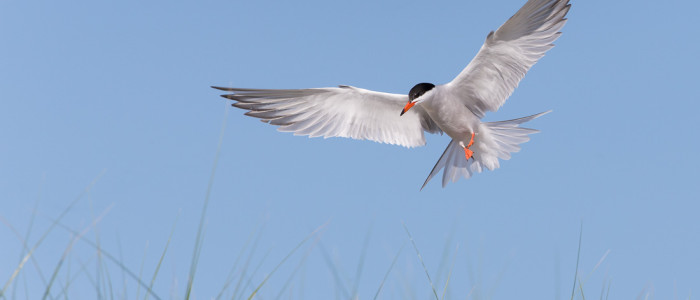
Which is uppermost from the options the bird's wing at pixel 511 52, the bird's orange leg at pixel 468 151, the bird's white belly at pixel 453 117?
the bird's wing at pixel 511 52

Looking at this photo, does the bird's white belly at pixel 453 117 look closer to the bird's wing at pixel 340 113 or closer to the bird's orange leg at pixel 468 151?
the bird's orange leg at pixel 468 151

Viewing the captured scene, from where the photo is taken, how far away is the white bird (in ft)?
17.1

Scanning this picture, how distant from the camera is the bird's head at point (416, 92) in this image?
5.36 metres

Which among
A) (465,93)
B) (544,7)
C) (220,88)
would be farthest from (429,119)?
(220,88)

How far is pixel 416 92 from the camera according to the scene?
5387mm

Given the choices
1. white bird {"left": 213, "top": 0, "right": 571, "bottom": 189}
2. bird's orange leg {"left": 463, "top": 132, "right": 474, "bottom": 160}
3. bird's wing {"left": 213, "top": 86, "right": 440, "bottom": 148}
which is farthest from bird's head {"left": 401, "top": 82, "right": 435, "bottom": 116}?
bird's orange leg {"left": 463, "top": 132, "right": 474, "bottom": 160}

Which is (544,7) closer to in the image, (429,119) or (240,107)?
(429,119)

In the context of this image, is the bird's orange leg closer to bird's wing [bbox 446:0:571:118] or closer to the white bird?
the white bird

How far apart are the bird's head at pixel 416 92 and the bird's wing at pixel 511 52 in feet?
0.97

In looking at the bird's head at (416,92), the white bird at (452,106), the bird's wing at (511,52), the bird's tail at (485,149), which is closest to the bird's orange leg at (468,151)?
the white bird at (452,106)

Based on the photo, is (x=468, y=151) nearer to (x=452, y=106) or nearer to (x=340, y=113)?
(x=452, y=106)

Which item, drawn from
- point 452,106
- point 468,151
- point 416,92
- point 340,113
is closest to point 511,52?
point 452,106

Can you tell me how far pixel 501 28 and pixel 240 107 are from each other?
2.54m

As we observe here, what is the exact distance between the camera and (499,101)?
5703 mm
